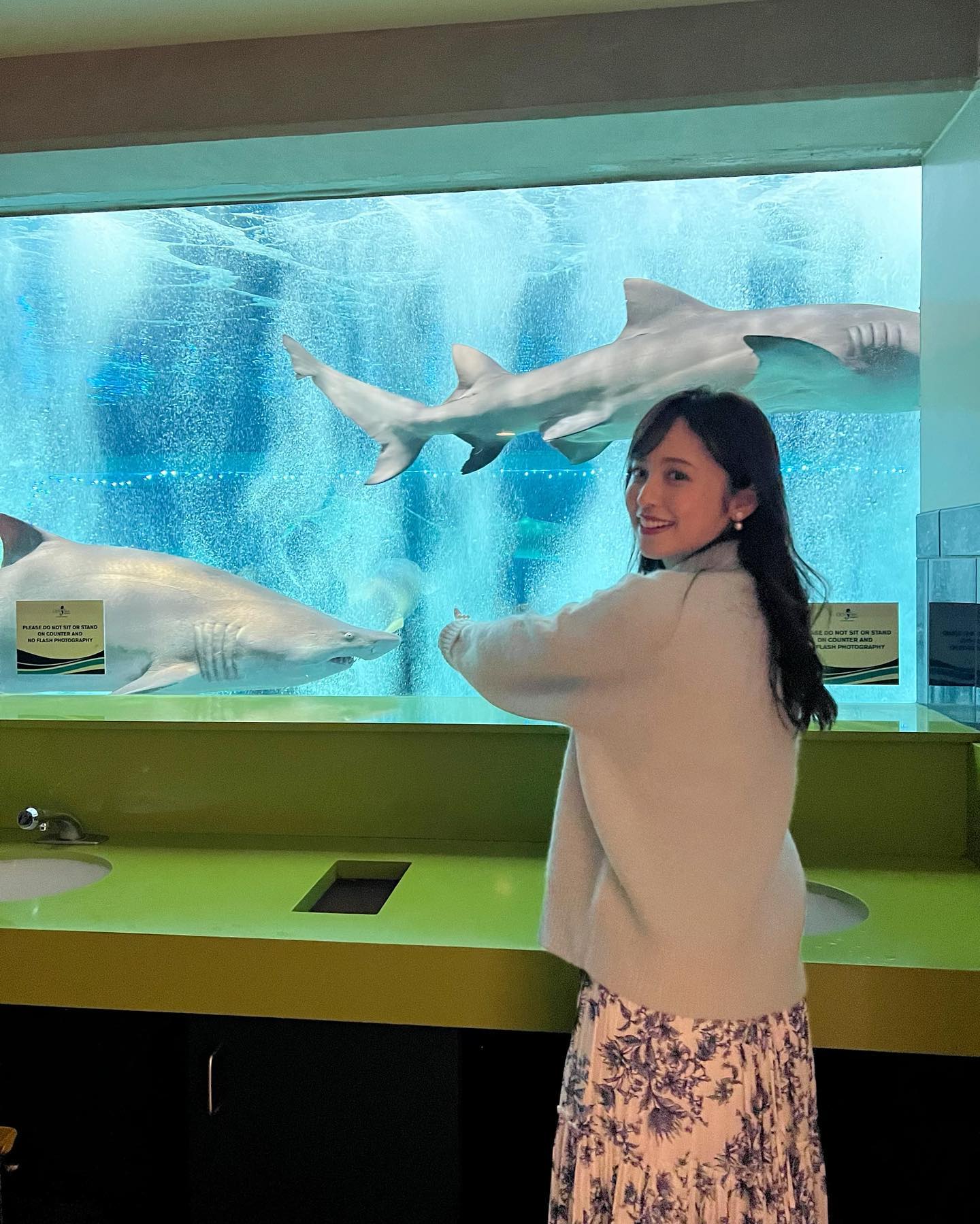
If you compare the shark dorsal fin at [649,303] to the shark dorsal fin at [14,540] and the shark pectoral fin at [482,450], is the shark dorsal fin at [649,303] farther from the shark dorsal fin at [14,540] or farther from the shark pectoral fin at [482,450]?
the shark dorsal fin at [14,540]

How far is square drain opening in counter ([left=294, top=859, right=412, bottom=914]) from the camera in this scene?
165cm

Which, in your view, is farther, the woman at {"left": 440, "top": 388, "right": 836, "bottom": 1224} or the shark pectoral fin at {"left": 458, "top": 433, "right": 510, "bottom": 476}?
the shark pectoral fin at {"left": 458, "top": 433, "right": 510, "bottom": 476}

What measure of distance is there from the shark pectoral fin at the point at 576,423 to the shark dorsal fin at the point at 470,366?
0.54 ft

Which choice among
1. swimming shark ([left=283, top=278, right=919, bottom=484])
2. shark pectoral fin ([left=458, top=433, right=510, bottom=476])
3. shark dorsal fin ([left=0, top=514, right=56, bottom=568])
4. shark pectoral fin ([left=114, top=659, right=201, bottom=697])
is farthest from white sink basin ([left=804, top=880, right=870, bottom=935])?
shark dorsal fin ([left=0, top=514, right=56, bottom=568])

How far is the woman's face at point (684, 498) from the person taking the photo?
1049mm

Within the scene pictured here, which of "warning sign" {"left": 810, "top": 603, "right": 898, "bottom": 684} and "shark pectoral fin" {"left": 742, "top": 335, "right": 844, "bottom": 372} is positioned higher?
"shark pectoral fin" {"left": 742, "top": 335, "right": 844, "bottom": 372}

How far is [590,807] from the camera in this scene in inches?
40.4

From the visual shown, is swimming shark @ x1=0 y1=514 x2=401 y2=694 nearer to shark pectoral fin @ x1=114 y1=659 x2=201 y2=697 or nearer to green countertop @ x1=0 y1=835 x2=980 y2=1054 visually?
shark pectoral fin @ x1=114 y1=659 x2=201 y2=697

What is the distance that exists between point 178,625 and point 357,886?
0.72 m

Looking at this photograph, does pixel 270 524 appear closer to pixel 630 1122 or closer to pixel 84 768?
pixel 84 768

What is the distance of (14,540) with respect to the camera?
2.11 meters

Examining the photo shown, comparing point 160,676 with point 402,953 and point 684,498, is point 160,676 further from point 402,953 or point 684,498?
point 684,498

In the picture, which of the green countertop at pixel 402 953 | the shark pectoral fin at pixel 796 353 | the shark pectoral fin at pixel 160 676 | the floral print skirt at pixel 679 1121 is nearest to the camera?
the floral print skirt at pixel 679 1121

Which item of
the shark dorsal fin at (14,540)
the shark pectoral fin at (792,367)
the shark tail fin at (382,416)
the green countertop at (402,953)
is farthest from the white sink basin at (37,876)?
the shark pectoral fin at (792,367)
